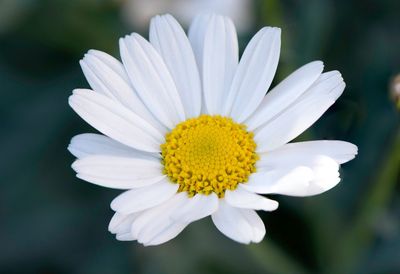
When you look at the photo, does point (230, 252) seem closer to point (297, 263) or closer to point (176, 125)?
point (297, 263)

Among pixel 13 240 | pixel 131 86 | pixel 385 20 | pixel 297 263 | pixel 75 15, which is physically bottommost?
pixel 297 263

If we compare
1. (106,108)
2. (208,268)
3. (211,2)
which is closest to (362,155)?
(208,268)

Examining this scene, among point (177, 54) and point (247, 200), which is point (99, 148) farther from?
point (247, 200)

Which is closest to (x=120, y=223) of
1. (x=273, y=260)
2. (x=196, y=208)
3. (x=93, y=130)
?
(x=196, y=208)

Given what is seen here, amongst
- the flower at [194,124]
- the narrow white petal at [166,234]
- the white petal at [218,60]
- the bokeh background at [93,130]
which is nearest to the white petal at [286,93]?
the flower at [194,124]

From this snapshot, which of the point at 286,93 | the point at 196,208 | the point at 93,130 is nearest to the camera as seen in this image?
the point at 196,208

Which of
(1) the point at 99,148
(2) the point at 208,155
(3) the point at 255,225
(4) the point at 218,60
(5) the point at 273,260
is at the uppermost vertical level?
(4) the point at 218,60
